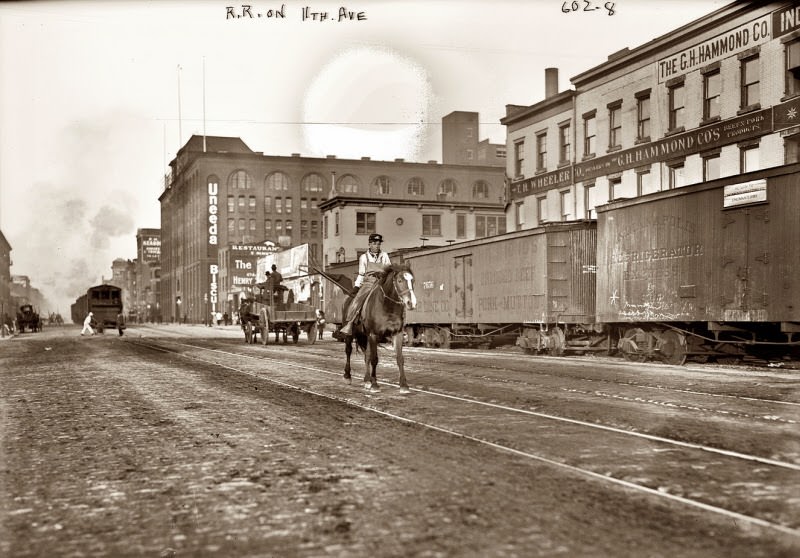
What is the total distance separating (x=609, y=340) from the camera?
22.2 metres

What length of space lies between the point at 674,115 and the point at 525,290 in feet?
42.9

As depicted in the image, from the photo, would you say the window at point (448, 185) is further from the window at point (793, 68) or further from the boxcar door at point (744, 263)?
the boxcar door at point (744, 263)

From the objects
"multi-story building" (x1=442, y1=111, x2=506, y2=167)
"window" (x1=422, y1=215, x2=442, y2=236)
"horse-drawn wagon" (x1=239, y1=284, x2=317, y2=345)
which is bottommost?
"horse-drawn wagon" (x1=239, y1=284, x2=317, y2=345)

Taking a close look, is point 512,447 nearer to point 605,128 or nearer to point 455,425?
point 455,425

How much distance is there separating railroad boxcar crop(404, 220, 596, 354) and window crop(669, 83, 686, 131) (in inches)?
434

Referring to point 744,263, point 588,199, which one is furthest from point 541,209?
point 744,263

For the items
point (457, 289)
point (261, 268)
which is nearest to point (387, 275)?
point (457, 289)

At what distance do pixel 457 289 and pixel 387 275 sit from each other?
16.2 m

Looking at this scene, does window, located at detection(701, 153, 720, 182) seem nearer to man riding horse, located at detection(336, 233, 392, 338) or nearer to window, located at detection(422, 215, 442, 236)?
man riding horse, located at detection(336, 233, 392, 338)

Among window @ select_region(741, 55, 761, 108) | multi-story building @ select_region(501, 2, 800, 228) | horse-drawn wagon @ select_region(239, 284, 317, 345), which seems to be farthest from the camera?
horse-drawn wagon @ select_region(239, 284, 317, 345)

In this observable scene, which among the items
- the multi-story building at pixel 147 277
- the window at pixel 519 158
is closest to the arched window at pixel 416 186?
the window at pixel 519 158

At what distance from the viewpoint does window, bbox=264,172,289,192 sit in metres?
105

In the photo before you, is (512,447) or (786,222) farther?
(786,222)

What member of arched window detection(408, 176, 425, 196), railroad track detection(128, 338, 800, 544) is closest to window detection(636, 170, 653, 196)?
railroad track detection(128, 338, 800, 544)
